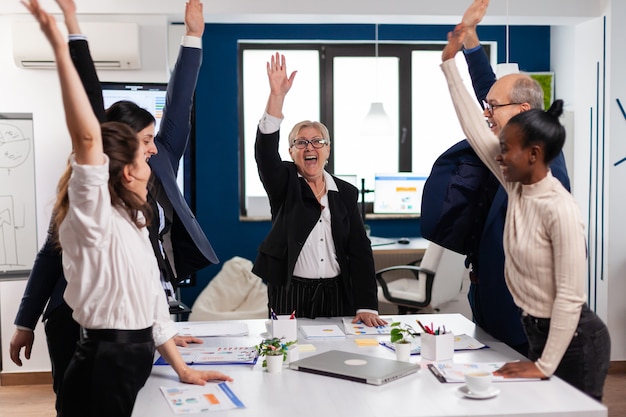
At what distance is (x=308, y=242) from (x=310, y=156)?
1.20ft

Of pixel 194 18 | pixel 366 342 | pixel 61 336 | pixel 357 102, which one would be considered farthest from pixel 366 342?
pixel 357 102

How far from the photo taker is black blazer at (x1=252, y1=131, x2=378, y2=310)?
2.88m

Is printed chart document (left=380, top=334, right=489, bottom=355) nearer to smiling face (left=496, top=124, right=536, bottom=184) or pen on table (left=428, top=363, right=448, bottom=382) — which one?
pen on table (left=428, top=363, right=448, bottom=382)

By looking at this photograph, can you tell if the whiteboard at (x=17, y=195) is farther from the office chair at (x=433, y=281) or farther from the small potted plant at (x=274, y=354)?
the small potted plant at (x=274, y=354)

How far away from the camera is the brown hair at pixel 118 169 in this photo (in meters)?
1.76

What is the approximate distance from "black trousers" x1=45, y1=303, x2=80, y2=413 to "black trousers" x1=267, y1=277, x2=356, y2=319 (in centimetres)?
93

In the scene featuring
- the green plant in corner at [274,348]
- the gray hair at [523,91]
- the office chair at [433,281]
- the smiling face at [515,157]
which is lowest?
the office chair at [433,281]

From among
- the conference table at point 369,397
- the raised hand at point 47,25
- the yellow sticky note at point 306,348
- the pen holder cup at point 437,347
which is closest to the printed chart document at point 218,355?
the conference table at point 369,397

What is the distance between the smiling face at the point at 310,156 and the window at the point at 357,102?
11.4 ft

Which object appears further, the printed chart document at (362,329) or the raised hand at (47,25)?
the printed chart document at (362,329)

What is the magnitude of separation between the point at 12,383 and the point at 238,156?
2.65 m

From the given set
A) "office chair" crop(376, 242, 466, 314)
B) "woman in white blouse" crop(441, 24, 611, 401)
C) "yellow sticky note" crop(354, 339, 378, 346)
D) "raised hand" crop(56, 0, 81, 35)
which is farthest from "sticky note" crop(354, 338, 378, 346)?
"office chair" crop(376, 242, 466, 314)

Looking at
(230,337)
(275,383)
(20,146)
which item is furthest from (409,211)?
(275,383)

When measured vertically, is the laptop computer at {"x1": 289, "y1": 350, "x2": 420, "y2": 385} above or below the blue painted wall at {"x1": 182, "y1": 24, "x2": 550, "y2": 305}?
below
